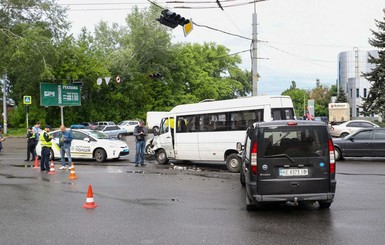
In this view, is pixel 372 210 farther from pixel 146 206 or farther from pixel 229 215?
pixel 146 206

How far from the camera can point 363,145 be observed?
1745cm

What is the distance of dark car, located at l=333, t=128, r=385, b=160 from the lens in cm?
1725

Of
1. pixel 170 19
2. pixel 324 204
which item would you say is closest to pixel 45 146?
pixel 170 19

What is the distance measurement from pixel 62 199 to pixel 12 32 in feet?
116

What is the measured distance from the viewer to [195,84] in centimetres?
6234

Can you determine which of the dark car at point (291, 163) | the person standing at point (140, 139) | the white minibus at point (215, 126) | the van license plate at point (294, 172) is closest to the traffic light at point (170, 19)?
the white minibus at point (215, 126)

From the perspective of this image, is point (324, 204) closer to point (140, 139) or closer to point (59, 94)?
point (140, 139)

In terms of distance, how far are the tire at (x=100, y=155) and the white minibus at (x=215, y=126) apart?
8.55 feet

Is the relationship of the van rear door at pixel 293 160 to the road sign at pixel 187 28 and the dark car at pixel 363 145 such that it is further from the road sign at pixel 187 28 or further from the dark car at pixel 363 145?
the dark car at pixel 363 145

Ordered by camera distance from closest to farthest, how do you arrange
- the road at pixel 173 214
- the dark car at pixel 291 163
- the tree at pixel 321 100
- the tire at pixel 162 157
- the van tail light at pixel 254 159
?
the road at pixel 173 214
the dark car at pixel 291 163
the van tail light at pixel 254 159
the tire at pixel 162 157
the tree at pixel 321 100

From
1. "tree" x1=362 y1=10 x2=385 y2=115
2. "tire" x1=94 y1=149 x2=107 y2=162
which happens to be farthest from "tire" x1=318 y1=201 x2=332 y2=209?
"tree" x1=362 y1=10 x2=385 y2=115

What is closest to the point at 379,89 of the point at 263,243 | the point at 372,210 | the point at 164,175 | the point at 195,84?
the point at 195,84

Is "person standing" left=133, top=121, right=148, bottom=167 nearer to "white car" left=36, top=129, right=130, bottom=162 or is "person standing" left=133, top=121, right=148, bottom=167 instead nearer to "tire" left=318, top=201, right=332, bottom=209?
"white car" left=36, top=129, right=130, bottom=162

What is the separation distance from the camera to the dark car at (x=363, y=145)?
17.2 meters
